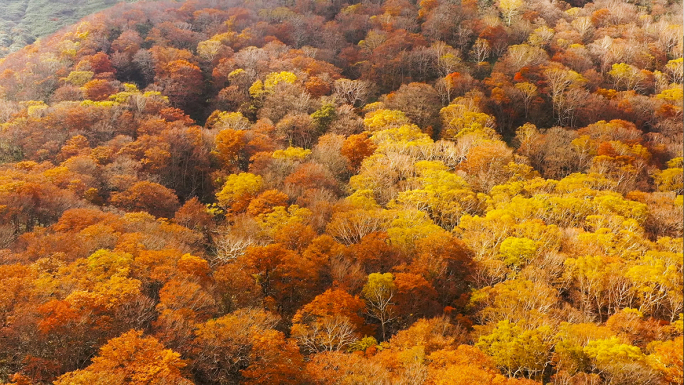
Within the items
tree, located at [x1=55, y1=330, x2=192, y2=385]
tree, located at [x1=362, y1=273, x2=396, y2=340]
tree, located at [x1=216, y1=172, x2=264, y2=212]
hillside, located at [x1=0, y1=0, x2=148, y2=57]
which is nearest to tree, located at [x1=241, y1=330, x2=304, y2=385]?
tree, located at [x1=55, y1=330, x2=192, y2=385]

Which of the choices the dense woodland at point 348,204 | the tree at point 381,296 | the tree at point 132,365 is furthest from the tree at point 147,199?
the tree at point 132,365

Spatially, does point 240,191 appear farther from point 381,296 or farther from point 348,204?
point 381,296

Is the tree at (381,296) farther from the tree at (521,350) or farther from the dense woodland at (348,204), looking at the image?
the tree at (521,350)

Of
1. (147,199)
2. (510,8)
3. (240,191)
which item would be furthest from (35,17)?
(510,8)

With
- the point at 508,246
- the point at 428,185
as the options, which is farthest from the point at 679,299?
the point at 428,185

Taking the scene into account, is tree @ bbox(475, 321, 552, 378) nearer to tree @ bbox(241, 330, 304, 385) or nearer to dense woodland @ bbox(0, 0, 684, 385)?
dense woodland @ bbox(0, 0, 684, 385)
